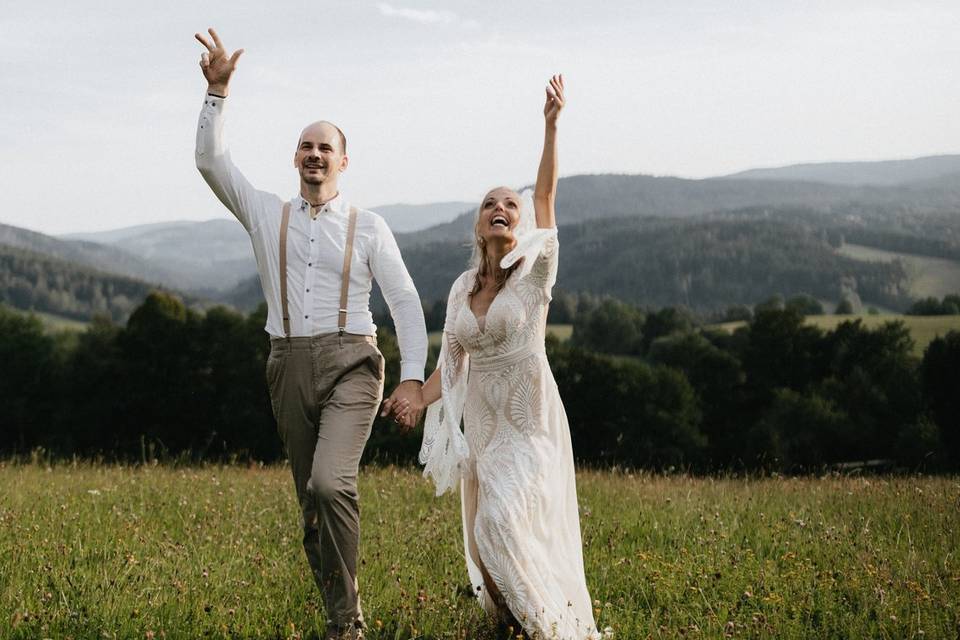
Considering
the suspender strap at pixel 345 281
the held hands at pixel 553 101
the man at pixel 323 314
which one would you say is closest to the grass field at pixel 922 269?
the held hands at pixel 553 101

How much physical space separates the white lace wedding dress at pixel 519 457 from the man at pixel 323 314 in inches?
14.1

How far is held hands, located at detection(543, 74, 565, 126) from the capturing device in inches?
217

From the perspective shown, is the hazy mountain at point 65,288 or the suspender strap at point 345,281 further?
the hazy mountain at point 65,288

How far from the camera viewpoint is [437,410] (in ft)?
19.3

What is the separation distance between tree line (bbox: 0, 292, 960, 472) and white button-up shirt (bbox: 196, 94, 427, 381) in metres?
39.4

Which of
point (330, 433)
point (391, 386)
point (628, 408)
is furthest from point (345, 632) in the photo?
point (628, 408)

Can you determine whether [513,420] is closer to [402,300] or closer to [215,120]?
[402,300]

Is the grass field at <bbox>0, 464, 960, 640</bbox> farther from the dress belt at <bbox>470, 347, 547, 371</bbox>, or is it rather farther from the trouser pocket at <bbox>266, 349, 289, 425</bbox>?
the dress belt at <bbox>470, 347, 547, 371</bbox>

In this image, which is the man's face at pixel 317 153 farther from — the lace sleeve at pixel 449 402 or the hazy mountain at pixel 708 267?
the hazy mountain at pixel 708 267

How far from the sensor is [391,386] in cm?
4691

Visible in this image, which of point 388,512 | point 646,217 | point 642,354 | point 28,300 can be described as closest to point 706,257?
point 646,217

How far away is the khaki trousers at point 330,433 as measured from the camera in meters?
4.97

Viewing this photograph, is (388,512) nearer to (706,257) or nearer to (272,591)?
(272,591)

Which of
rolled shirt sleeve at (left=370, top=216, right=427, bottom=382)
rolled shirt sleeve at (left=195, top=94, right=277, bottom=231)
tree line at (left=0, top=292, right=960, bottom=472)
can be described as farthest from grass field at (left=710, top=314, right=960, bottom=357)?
rolled shirt sleeve at (left=195, top=94, right=277, bottom=231)
